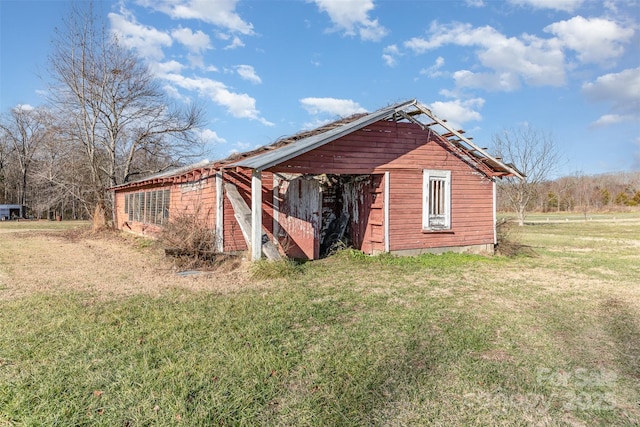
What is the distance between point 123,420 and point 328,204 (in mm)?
9289

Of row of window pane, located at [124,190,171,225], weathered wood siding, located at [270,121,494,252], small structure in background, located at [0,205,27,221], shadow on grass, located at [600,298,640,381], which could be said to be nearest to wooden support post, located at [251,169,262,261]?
weathered wood siding, located at [270,121,494,252]

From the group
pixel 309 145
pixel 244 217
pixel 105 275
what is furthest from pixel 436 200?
pixel 105 275

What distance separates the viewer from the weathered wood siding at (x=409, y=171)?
381 inches

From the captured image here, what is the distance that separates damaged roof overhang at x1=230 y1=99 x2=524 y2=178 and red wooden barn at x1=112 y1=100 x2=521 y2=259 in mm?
31

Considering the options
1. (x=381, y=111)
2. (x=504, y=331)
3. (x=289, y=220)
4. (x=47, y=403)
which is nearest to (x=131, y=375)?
(x=47, y=403)

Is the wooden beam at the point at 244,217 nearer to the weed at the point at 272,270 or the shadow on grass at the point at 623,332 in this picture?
the weed at the point at 272,270

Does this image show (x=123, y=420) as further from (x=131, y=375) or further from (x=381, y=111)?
(x=381, y=111)

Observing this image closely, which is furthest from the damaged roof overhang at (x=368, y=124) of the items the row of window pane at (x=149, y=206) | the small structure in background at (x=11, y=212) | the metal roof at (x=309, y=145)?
the small structure in background at (x=11, y=212)

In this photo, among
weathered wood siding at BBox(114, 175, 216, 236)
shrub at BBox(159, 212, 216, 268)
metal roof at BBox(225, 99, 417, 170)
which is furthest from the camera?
weathered wood siding at BBox(114, 175, 216, 236)

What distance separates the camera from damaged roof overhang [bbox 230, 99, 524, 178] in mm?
8547

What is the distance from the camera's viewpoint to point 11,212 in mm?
38656

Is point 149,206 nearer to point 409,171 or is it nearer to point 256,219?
point 256,219

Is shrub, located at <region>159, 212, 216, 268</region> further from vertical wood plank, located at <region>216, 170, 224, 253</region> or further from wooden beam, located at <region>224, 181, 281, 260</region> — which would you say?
wooden beam, located at <region>224, 181, 281, 260</region>

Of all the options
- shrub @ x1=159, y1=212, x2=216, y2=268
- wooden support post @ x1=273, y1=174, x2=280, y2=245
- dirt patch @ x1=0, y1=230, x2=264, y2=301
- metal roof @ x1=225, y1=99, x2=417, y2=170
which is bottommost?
dirt patch @ x1=0, y1=230, x2=264, y2=301
